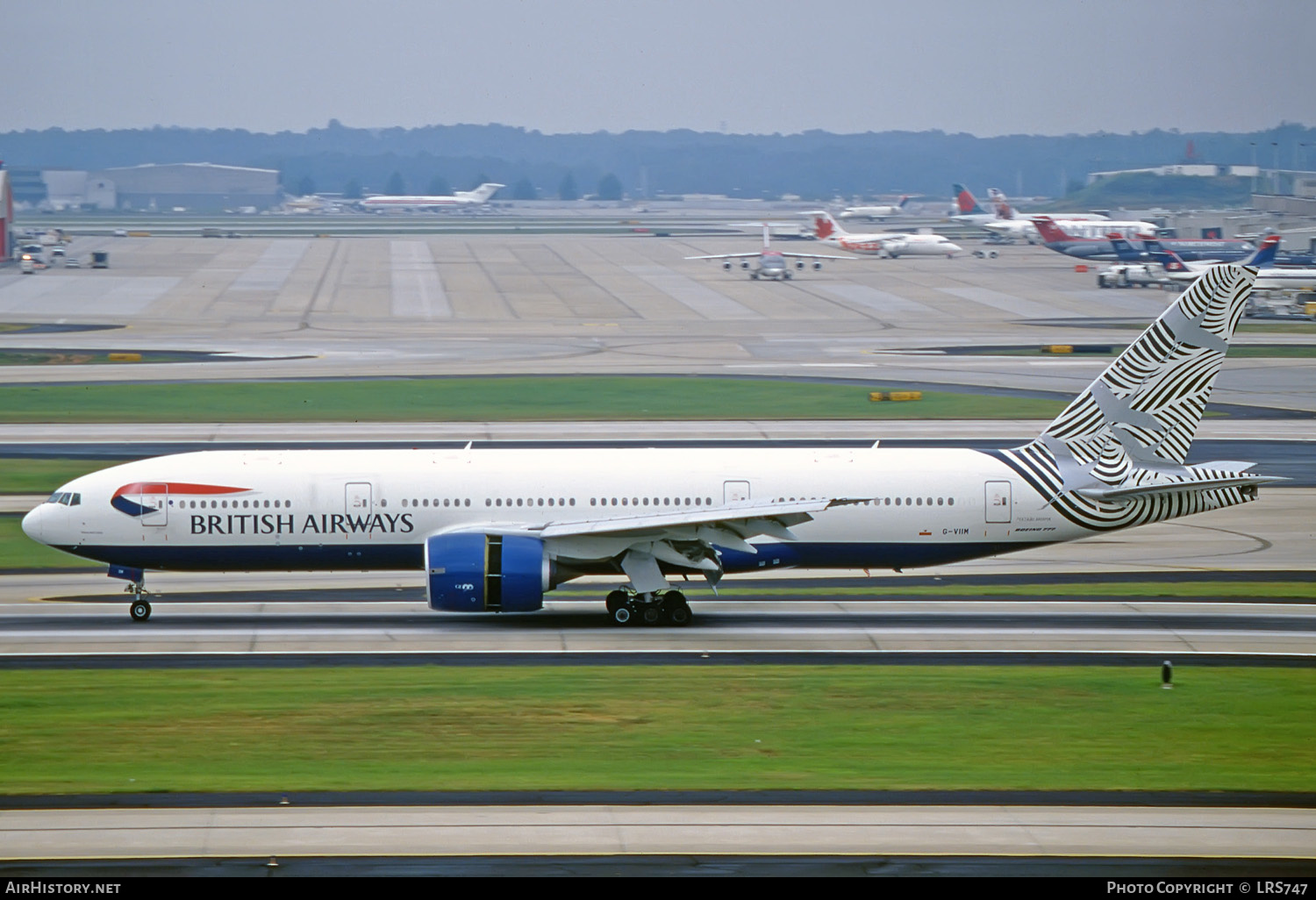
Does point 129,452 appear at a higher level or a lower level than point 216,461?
lower

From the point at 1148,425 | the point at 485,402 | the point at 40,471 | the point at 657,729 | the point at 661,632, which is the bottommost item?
the point at 40,471

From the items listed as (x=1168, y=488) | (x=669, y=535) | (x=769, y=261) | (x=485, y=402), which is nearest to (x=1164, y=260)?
(x=769, y=261)

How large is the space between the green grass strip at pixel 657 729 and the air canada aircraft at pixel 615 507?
17.8 feet

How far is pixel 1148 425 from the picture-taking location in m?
40.0

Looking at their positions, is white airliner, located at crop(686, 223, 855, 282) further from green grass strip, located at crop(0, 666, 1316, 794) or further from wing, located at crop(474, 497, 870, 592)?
green grass strip, located at crop(0, 666, 1316, 794)

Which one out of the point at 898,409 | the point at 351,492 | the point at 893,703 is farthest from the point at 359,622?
the point at 898,409

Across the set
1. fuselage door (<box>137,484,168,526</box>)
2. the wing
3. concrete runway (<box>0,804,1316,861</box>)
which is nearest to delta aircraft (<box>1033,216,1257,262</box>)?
the wing

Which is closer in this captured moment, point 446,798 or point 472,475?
point 446,798

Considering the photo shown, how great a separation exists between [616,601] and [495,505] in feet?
12.8

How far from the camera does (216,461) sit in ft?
126

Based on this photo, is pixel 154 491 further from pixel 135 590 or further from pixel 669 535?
pixel 669 535

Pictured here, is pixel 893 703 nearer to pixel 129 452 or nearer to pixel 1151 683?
pixel 1151 683

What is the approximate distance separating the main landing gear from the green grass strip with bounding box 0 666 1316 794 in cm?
491

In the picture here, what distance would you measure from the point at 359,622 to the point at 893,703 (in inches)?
564
